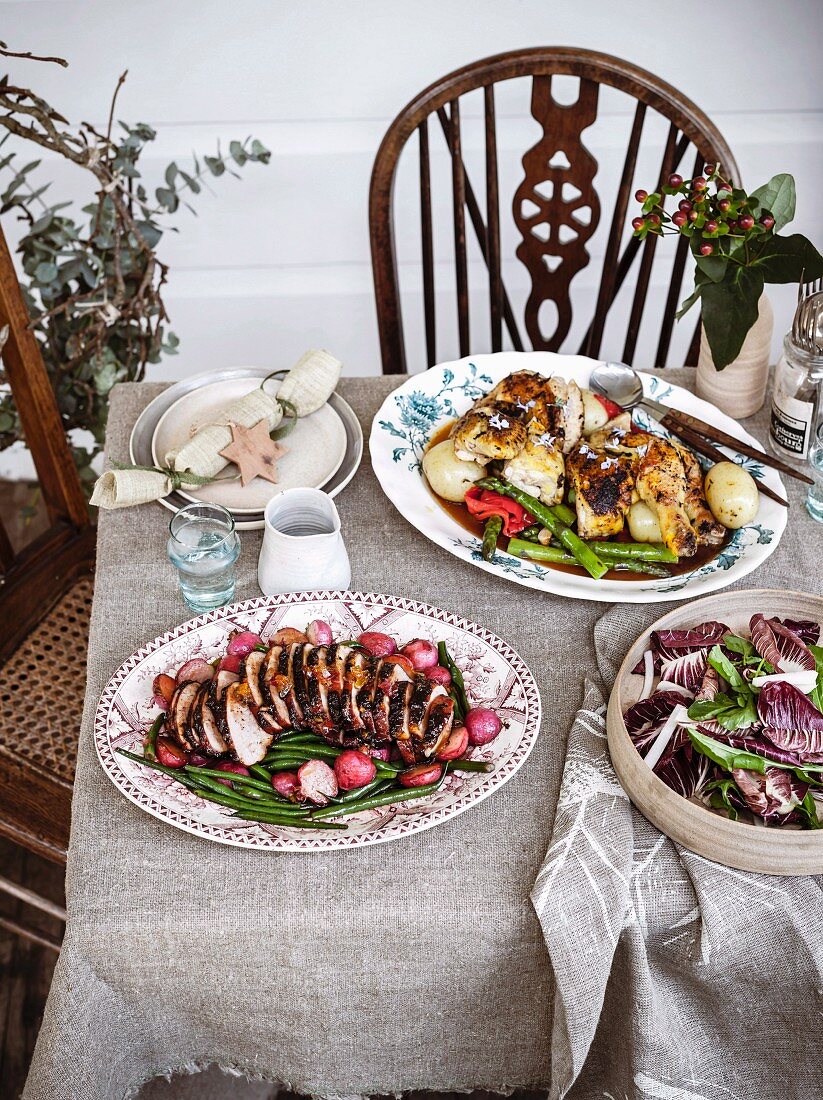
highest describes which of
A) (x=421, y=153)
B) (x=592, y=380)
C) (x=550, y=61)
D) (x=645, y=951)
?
(x=550, y=61)

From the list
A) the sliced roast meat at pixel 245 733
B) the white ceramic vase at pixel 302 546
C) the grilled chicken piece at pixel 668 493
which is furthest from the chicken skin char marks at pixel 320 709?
the grilled chicken piece at pixel 668 493

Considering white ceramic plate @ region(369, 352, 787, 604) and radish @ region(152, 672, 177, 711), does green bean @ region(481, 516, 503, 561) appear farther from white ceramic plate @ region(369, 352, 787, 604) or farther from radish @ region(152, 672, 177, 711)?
radish @ region(152, 672, 177, 711)

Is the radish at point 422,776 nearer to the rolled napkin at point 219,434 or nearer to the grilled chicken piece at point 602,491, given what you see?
the grilled chicken piece at point 602,491

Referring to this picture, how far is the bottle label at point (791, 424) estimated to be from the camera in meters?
1.34

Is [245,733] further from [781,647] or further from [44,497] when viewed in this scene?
[44,497]

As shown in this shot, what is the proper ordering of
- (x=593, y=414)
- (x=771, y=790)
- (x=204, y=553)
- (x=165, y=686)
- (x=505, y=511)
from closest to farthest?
(x=771, y=790) < (x=165, y=686) < (x=204, y=553) < (x=505, y=511) < (x=593, y=414)

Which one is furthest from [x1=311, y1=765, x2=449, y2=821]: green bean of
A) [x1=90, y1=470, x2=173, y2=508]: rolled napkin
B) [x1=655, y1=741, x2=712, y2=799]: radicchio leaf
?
[x1=90, y1=470, x2=173, y2=508]: rolled napkin

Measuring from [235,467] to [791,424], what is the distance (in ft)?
2.51

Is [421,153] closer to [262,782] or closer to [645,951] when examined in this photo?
[262,782]

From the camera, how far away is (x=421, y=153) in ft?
5.54

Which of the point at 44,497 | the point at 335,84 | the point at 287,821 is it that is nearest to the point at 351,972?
the point at 287,821

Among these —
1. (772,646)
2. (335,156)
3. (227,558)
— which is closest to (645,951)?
(772,646)

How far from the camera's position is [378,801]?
97 centimetres

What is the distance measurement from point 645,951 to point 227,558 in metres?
0.62
